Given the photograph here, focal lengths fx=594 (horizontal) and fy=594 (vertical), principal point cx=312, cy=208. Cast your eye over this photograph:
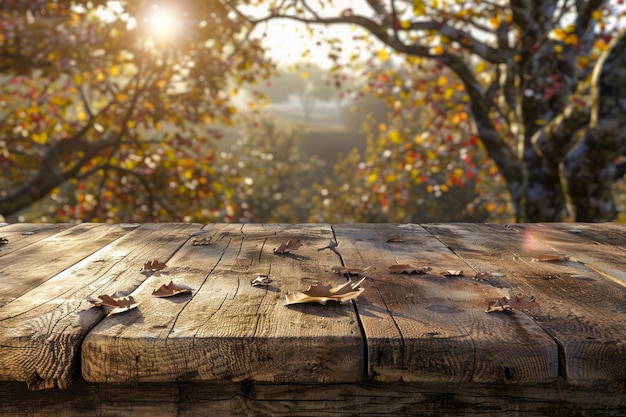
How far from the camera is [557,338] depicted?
132 cm

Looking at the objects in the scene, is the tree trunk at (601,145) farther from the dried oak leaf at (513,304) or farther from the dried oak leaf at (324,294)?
the dried oak leaf at (324,294)

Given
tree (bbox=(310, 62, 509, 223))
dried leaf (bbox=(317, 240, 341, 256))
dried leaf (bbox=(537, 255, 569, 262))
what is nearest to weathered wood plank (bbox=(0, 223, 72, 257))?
dried leaf (bbox=(317, 240, 341, 256))

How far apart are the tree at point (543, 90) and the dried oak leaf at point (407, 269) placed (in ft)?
13.0

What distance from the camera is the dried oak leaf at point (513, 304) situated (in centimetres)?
152

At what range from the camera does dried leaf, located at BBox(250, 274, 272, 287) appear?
1.74 metres

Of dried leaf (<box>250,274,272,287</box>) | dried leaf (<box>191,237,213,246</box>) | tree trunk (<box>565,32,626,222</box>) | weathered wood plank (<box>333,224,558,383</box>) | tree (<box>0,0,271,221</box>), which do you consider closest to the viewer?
weathered wood plank (<box>333,224,558,383</box>)

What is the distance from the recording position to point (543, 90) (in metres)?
6.05

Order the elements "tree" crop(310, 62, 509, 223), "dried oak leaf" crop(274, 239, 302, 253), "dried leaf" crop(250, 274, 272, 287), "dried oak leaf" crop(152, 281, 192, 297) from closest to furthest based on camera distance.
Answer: "dried oak leaf" crop(152, 281, 192, 297)
"dried leaf" crop(250, 274, 272, 287)
"dried oak leaf" crop(274, 239, 302, 253)
"tree" crop(310, 62, 509, 223)

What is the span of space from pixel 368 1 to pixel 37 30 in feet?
12.1

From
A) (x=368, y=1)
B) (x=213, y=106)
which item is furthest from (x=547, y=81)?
(x=213, y=106)

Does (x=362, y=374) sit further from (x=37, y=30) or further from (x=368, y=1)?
(x=37, y=30)

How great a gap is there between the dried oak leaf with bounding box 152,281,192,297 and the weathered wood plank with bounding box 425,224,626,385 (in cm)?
93

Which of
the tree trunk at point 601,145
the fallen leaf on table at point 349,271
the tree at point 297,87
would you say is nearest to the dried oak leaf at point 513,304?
the fallen leaf on table at point 349,271

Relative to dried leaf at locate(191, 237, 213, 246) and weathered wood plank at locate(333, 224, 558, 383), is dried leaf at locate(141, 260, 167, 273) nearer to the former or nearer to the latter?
dried leaf at locate(191, 237, 213, 246)
